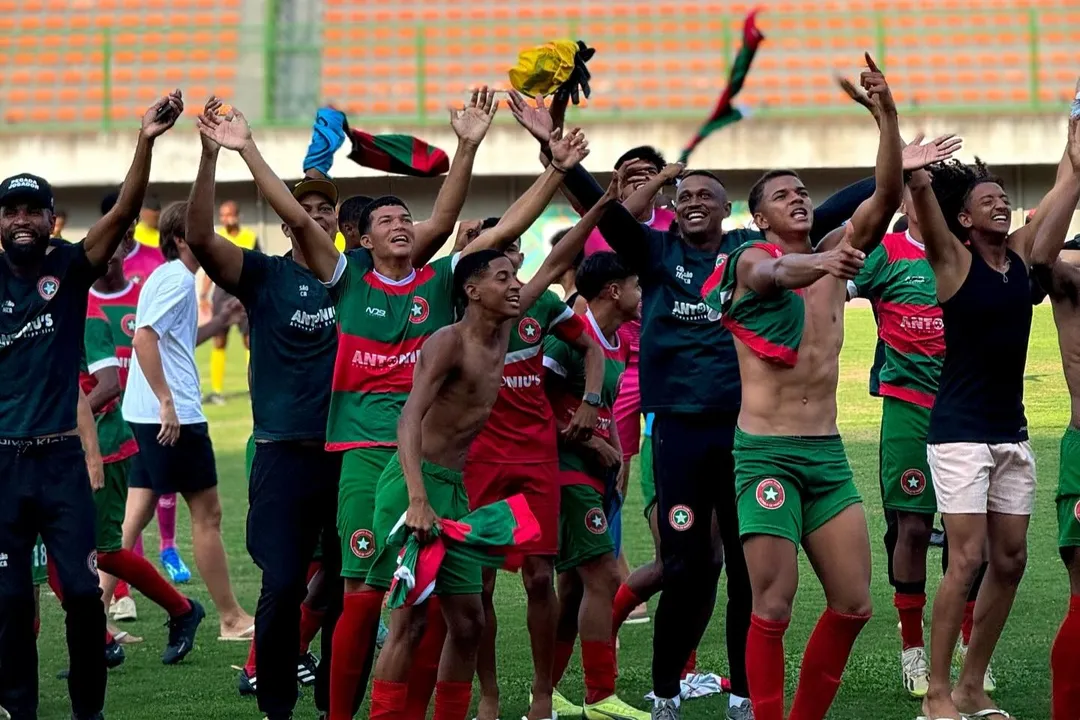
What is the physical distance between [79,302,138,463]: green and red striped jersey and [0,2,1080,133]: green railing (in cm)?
984

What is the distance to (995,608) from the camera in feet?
21.7

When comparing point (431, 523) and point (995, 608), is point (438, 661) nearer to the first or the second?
point (431, 523)

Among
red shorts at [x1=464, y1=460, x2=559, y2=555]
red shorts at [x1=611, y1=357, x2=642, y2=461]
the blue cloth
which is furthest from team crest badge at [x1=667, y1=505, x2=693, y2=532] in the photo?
the blue cloth

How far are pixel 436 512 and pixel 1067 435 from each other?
250 cm

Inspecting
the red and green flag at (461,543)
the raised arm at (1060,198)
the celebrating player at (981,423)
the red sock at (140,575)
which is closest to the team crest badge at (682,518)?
the red and green flag at (461,543)

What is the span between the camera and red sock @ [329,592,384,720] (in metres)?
6.47

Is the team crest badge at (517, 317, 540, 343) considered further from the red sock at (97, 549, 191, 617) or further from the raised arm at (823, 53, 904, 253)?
the red sock at (97, 549, 191, 617)

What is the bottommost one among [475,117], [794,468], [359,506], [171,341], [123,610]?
[123,610]

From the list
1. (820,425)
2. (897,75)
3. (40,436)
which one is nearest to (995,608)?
(820,425)

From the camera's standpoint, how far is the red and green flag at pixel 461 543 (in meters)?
5.99

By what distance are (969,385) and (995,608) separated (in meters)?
0.90

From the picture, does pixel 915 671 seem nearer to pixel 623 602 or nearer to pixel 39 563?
pixel 623 602

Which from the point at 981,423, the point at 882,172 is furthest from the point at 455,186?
the point at 981,423

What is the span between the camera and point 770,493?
20.0 feet
